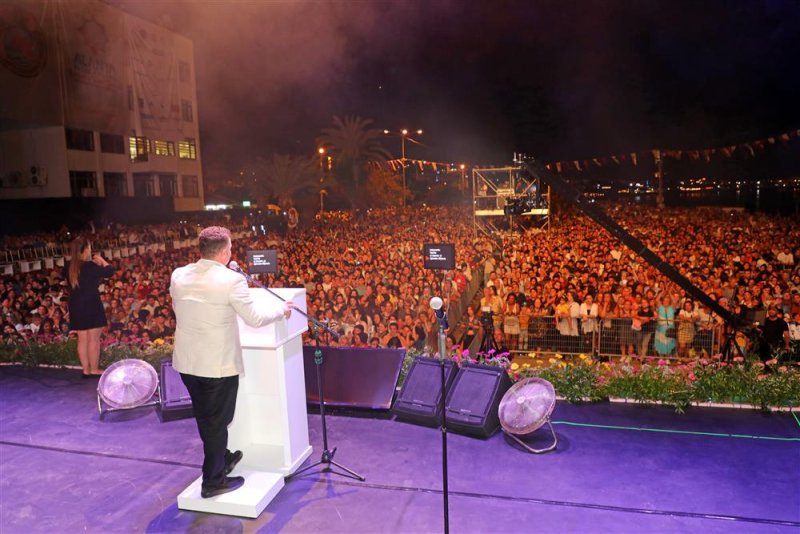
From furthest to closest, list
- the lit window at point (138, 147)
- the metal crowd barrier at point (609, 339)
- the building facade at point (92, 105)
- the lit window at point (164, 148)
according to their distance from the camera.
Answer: the lit window at point (164, 148)
the lit window at point (138, 147)
the building facade at point (92, 105)
the metal crowd barrier at point (609, 339)

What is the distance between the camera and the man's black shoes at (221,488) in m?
3.17

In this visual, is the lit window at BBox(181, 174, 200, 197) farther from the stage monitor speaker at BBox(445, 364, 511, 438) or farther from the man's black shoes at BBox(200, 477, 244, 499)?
the man's black shoes at BBox(200, 477, 244, 499)

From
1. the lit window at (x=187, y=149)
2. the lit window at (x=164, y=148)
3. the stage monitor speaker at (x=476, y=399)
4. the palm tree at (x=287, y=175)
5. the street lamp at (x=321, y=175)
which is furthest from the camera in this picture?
the palm tree at (x=287, y=175)

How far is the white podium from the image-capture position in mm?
3377

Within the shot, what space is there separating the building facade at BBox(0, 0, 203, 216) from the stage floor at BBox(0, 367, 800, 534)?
23550 millimetres

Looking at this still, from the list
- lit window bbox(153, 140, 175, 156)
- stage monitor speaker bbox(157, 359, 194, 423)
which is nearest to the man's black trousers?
stage monitor speaker bbox(157, 359, 194, 423)

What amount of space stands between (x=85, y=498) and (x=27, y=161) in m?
27.9

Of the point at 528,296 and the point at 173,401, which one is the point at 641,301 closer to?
the point at 528,296

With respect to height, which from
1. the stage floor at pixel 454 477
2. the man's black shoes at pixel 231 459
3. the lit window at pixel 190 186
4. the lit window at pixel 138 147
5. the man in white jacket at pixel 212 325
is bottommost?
the stage floor at pixel 454 477

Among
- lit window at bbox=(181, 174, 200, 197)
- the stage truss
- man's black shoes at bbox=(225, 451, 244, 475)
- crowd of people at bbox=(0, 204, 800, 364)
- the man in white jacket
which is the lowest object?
man's black shoes at bbox=(225, 451, 244, 475)

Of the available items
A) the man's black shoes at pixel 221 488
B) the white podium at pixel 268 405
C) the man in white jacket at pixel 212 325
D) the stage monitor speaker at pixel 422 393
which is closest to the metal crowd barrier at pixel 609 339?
the stage monitor speaker at pixel 422 393

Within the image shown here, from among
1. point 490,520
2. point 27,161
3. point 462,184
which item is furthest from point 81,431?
point 462,184

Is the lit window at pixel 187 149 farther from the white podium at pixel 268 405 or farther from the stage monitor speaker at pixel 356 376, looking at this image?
the white podium at pixel 268 405

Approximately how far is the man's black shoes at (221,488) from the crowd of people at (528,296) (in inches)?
140
